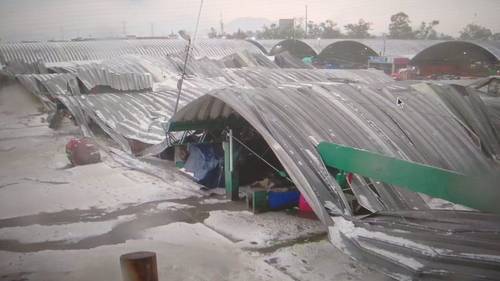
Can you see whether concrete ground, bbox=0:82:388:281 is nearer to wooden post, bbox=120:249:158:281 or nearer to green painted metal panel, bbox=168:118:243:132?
green painted metal panel, bbox=168:118:243:132

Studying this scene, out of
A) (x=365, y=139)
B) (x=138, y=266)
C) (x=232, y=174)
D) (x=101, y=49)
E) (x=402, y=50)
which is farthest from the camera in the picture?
(x=402, y=50)

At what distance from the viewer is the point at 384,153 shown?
538 centimetres

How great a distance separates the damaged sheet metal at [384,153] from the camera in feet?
11.7

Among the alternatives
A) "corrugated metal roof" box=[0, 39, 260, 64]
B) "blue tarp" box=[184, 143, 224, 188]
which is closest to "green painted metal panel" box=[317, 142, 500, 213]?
"blue tarp" box=[184, 143, 224, 188]

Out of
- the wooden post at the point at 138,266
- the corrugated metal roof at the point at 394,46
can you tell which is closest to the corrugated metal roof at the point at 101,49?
the corrugated metal roof at the point at 394,46

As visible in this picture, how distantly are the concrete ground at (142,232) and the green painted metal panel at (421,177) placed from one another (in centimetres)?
92

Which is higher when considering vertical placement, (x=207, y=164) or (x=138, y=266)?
(x=138, y=266)

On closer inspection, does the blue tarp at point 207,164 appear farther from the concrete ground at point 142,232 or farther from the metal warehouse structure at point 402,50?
the metal warehouse structure at point 402,50

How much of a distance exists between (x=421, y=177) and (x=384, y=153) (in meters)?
1.91

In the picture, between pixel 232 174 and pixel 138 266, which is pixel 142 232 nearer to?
pixel 232 174

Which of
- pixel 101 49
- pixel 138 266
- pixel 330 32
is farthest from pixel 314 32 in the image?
pixel 138 266

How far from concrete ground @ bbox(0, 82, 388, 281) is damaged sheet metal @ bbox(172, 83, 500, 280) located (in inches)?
14.7

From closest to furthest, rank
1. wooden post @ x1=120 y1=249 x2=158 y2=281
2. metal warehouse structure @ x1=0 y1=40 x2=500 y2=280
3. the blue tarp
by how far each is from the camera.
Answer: wooden post @ x1=120 y1=249 x2=158 y2=281 → metal warehouse structure @ x1=0 y1=40 x2=500 y2=280 → the blue tarp

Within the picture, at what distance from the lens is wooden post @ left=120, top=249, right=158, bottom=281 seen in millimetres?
2568
